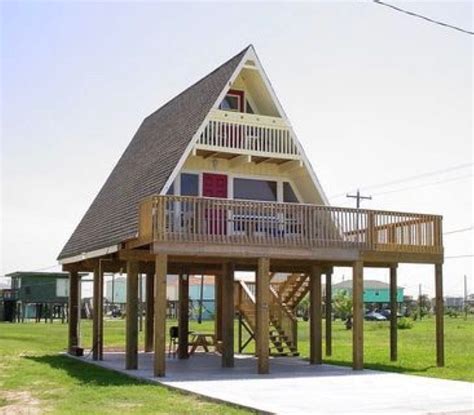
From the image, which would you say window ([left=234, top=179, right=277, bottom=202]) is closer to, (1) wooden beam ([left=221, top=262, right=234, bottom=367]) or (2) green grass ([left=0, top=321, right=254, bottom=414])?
(1) wooden beam ([left=221, top=262, right=234, bottom=367])

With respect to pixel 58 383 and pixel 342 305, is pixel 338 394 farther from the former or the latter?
pixel 342 305

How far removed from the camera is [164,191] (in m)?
19.0

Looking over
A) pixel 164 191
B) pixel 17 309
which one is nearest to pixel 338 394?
pixel 164 191

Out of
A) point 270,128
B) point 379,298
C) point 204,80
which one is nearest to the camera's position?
point 270,128

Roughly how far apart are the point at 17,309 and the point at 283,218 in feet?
189

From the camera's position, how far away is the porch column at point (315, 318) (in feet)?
71.1

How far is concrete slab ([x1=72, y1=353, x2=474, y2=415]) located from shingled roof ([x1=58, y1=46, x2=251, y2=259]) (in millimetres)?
3996

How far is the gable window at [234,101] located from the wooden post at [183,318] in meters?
5.91

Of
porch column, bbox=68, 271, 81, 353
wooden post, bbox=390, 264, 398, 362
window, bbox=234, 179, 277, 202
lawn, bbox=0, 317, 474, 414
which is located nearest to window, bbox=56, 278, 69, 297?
lawn, bbox=0, 317, 474, 414

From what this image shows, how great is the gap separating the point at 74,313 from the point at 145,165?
19.7ft

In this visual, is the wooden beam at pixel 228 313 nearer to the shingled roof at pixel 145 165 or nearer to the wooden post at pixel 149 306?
the shingled roof at pixel 145 165

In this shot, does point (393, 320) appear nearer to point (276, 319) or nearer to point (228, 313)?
point (276, 319)

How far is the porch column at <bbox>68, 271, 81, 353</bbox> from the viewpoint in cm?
2552

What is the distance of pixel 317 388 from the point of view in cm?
1510
